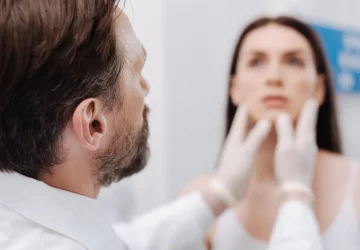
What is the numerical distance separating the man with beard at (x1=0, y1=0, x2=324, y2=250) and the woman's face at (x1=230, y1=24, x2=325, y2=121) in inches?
13.2

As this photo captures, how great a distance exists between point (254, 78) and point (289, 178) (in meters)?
0.23

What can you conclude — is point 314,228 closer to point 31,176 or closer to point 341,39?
point 31,176

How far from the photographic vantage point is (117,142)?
0.68m

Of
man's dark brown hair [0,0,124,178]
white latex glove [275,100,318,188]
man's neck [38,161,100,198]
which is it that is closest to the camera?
man's dark brown hair [0,0,124,178]

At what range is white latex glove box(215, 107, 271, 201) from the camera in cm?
93

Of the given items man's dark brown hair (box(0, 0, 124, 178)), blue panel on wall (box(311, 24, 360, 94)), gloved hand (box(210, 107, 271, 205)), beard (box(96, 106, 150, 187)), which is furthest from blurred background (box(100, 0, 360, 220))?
man's dark brown hair (box(0, 0, 124, 178))

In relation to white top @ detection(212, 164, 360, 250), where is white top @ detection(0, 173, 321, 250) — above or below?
above

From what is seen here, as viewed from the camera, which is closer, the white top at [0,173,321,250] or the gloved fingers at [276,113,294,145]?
the white top at [0,173,321,250]

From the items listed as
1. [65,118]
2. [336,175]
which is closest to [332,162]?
[336,175]

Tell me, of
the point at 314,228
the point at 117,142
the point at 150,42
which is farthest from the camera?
the point at 150,42

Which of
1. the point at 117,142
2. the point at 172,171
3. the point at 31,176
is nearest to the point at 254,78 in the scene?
the point at 172,171

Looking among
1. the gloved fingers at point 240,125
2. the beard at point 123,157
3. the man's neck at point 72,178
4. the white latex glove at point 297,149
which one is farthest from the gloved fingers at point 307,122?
the man's neck at point 72,178

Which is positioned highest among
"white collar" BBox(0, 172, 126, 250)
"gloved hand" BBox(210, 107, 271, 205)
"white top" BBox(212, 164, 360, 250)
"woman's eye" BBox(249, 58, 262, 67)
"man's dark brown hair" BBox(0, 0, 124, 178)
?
"man's dark brown hair" BBox(0, 0, 124, 178)

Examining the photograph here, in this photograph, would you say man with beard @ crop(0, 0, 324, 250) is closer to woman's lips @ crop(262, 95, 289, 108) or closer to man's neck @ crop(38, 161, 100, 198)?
man's neck @ crop(38, 161, 100, 198)
